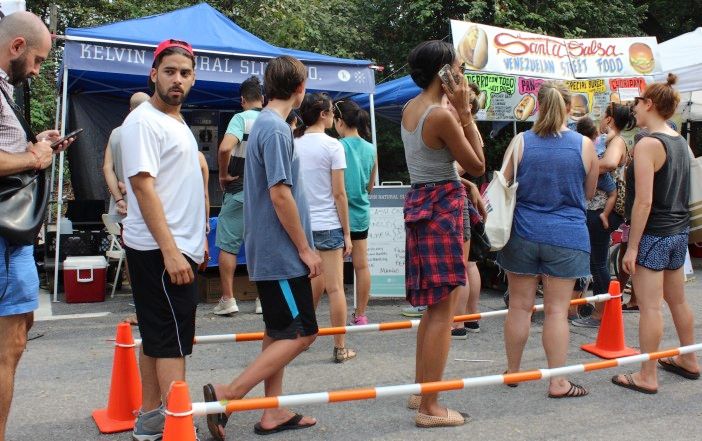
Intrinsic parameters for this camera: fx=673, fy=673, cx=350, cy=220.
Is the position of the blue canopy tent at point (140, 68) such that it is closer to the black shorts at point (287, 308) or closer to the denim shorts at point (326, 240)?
the denim shorts at point (326, 240)

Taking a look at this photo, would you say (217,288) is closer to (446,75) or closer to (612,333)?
(612,333)

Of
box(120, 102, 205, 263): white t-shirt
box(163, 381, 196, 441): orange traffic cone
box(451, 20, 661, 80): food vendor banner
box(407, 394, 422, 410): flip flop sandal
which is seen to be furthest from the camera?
box(451, 20, 661, 80): food vendor banner

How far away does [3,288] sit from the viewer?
2662 mm

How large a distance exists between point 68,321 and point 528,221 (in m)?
4.39

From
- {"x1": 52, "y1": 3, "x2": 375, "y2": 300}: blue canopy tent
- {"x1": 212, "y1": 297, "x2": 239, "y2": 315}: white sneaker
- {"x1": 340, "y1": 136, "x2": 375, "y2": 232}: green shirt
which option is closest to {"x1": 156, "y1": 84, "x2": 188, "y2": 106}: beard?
{"x1": 340, "y1": 136, "x2": 375, "y2": 232}: green shirt

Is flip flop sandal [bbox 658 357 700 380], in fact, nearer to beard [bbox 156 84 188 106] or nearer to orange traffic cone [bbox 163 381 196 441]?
orange traffic cone [bbox 163 381 196 441]

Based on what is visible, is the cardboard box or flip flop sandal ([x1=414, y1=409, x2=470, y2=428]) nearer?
flip flop sandal ([x1=414, y1=409, x2=470, y2=428])

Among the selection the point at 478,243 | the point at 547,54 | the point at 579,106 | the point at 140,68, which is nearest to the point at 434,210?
the point at 478,243

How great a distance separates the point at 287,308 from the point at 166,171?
86cm

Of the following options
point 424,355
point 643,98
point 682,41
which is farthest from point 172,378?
point 682,41

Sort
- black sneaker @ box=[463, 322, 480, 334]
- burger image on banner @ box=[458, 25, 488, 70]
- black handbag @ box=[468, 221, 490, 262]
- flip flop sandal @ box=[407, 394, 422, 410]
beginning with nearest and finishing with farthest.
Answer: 1. flip flop sandal @ box=[407, 394, 422, 410]
2. black handbag @ box=[468, 221, 490, 262]
3. black sneaker @ box=[463, 322, 480, 334]
4. burger image on banner @ box=[458, 25, 488, 70]

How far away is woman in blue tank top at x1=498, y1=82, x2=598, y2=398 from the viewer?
3951mm

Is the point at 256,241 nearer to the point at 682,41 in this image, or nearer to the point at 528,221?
the point at 528,221

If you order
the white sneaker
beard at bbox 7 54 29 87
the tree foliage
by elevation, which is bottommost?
the white sneaker
